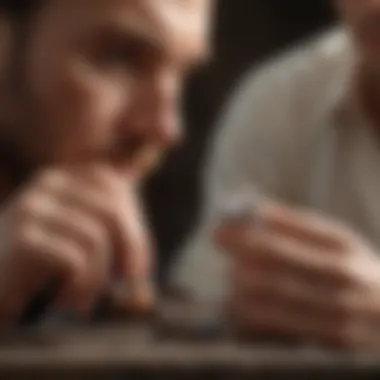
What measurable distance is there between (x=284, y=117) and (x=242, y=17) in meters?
0.18

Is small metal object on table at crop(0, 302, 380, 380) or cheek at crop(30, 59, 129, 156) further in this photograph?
cheek at crop(30, 59, 129, 156)

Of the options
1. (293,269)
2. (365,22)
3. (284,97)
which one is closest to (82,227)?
(293,269)

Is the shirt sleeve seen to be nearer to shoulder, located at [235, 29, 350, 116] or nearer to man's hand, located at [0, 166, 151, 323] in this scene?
shoulder, located at [235, 29, 350, 116]

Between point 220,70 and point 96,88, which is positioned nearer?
point 96,88

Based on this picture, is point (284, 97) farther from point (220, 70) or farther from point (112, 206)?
point (112, 206)

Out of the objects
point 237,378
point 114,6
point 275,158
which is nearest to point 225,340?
point 237,378

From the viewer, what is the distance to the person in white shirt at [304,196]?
503 millimetres

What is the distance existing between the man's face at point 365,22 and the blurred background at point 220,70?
11.4 inches

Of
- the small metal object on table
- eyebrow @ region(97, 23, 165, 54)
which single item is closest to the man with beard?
eyebrow @ region(97, 23, 165, 54)

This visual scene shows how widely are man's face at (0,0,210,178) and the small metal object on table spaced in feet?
0.63

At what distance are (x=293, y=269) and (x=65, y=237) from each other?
0.11 m

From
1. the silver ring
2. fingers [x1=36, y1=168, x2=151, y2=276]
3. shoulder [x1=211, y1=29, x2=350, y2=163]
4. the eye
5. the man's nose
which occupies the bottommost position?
the silver ring

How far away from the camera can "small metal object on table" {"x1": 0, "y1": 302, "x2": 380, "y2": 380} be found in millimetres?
373

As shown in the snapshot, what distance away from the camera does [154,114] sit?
1.95ft
